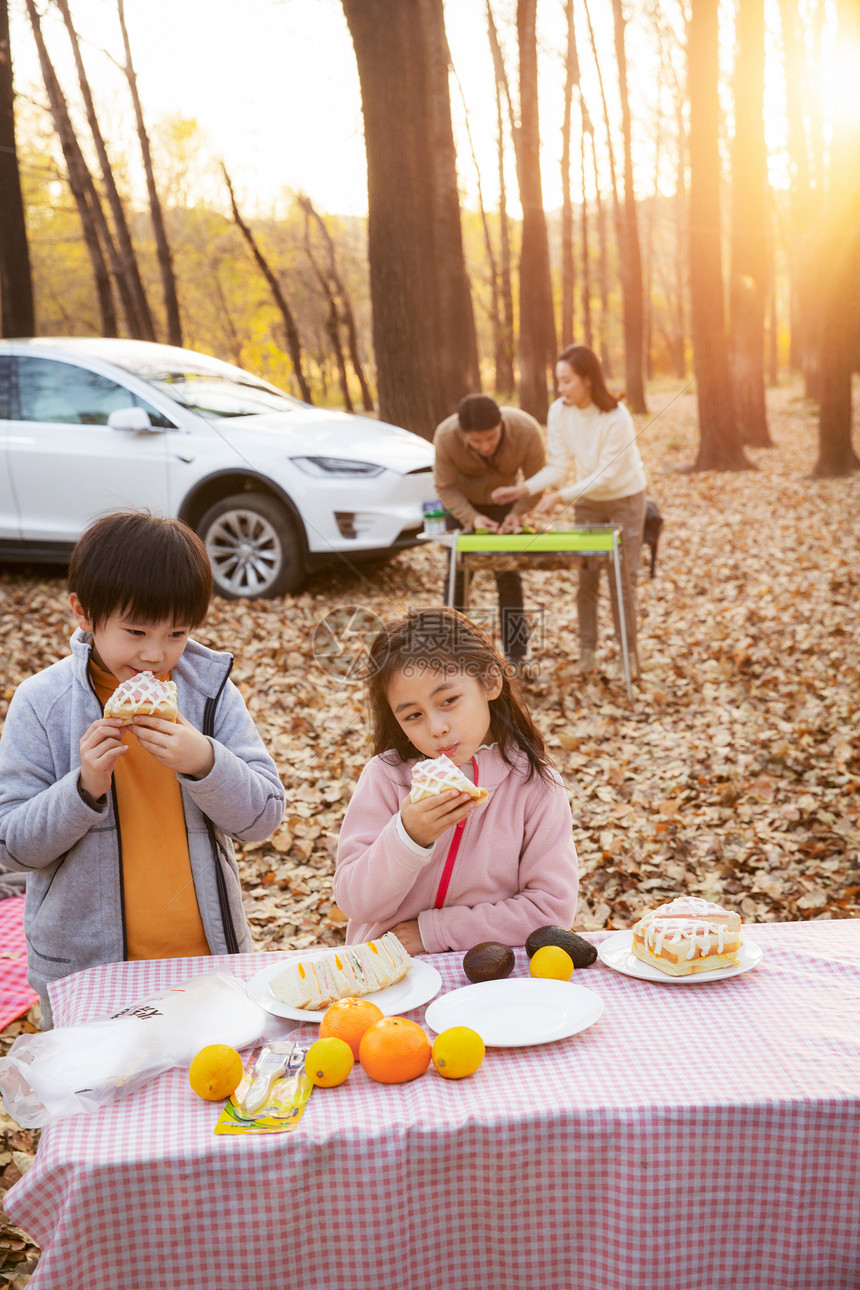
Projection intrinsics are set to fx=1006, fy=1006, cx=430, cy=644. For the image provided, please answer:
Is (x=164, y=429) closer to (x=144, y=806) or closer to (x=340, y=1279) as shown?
(x=144, y=806)

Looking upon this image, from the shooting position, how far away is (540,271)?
17406 mm

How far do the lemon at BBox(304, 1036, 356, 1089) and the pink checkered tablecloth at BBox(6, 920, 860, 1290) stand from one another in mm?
20

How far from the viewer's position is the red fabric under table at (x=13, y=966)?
327 centimetres

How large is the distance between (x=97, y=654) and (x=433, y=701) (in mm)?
782

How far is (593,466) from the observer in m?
6.21

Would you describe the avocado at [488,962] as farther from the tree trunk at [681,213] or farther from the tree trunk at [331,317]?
the tree trunk at [681,213]

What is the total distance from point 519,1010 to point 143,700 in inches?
35.2

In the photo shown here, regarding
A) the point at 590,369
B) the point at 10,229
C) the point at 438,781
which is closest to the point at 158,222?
the point at 10,229

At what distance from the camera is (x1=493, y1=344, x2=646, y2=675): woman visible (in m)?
6.05

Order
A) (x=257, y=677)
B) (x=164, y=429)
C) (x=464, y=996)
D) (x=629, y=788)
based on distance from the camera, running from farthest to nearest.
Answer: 1. (x=164, y=429)
2. (x=257, y=677)
3. (x=629, y=788)
4. (x=464, y=996)

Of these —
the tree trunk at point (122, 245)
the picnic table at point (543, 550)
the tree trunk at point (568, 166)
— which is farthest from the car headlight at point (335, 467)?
the tree trunk at point (568, 166)

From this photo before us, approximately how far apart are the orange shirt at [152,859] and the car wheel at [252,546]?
5224 millimetres

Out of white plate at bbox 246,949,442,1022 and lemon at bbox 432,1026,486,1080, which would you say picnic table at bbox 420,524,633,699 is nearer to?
white plate at bbox 246,949,442,1022

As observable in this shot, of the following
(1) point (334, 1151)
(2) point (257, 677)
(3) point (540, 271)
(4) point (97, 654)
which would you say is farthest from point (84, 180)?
(1) point (334, 1151)
